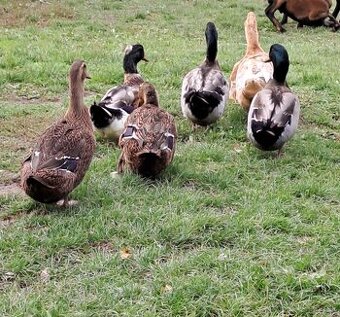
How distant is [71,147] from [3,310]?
67.3 inches

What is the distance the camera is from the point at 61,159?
5320 millimetres

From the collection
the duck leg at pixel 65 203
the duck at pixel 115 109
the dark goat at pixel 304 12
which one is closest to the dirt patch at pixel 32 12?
the dark goat at pixel 304 12

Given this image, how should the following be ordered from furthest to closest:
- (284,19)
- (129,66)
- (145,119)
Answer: (284,19) < (129,66) < (145,119)

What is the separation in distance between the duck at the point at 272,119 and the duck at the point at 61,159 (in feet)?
5.63

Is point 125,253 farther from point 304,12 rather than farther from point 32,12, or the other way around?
point 304,12

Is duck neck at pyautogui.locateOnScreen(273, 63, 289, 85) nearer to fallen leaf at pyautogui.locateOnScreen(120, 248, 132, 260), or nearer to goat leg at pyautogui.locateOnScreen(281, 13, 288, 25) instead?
fallen leaf at pyautogui.locateOnScreen(120, 248, 132, 260)

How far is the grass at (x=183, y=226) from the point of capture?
4.31 metres

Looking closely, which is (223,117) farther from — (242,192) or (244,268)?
(244,268)

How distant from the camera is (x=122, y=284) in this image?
4.46 m

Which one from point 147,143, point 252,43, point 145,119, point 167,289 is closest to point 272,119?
point 145,119

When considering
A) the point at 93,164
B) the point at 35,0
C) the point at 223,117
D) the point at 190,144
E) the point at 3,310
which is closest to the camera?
the point at 3,310

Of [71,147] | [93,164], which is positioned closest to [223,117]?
[93,164]

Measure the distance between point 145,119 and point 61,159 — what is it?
3.87 ft

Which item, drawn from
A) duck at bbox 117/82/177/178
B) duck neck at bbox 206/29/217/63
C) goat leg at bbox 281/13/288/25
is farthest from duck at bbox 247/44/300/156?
goat leg at bbox 281/13/288/25
